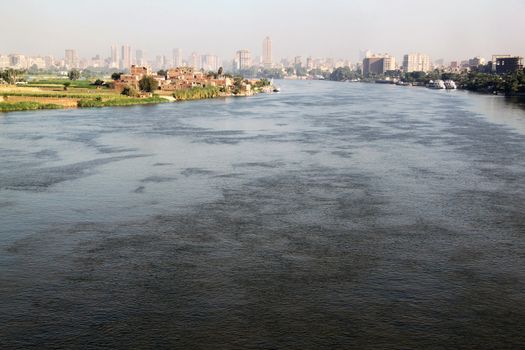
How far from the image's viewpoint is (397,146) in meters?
27.4

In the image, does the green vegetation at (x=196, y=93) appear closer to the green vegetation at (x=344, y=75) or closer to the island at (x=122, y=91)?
the island at (x=122, y=91)

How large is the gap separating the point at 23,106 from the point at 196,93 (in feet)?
82.7

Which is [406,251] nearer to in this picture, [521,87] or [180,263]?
[180,263]

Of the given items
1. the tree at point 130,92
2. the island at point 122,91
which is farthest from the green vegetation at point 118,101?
the tree at point 130,92

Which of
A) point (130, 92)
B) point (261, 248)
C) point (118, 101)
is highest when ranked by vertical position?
point (130, 92)

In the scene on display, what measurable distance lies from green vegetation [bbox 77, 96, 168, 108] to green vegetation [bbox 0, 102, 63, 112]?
267 cm

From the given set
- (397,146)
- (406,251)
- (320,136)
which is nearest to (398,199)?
(406,251)

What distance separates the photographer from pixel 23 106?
45562 mm

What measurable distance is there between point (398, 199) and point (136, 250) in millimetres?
8135

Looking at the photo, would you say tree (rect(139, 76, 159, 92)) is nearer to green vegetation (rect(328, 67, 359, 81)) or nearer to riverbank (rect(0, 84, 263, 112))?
riverbank (rect(0, 84, 263, 112))

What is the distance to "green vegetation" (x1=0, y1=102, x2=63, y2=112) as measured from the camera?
44.3m

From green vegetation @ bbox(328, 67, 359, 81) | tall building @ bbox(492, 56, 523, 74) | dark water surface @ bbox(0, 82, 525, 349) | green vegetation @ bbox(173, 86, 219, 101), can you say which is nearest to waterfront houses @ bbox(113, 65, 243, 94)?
green vegetation @ bbox(173, 86, 219, 101)

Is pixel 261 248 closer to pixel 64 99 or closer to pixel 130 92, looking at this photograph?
pixel 64 99

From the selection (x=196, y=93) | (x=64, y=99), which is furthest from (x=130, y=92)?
(x=64, y=99)
